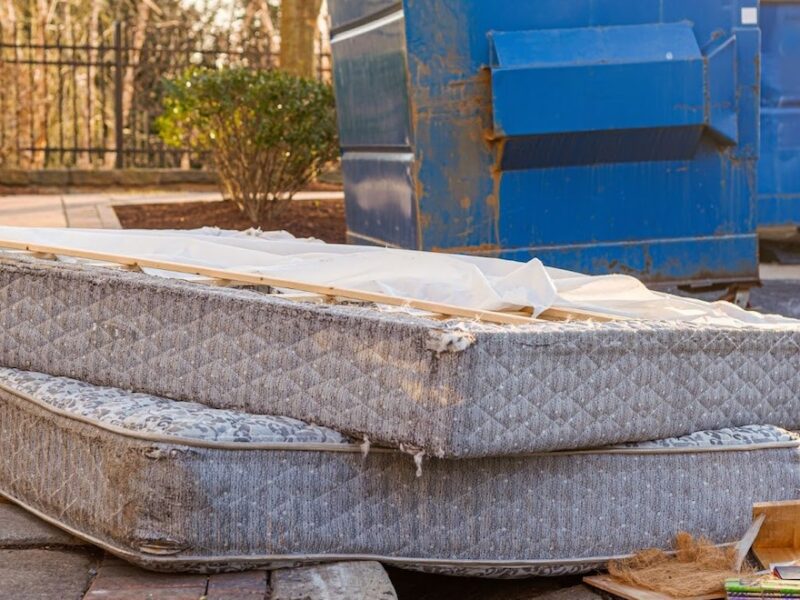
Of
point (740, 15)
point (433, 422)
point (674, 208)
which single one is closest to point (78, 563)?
point (433, 422)

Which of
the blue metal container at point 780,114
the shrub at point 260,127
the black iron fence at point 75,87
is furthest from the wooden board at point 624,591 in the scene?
the black iron fence at point 75,87

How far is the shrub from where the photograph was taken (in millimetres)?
7680

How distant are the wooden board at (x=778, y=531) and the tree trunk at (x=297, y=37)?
334 inches

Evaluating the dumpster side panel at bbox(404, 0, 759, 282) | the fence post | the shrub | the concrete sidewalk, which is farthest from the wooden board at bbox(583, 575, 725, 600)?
the fence post

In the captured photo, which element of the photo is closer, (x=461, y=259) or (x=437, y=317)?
(x=437, y=317)

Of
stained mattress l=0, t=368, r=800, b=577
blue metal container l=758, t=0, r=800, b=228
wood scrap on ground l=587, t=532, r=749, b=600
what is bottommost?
wood scrap on ground l=587, t=532, r=749, b=600

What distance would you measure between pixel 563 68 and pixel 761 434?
2295mm

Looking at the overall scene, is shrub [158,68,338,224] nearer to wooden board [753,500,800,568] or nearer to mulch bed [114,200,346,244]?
mulch bed [114,200,346,244]

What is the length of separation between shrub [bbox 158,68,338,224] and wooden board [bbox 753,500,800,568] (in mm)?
5516

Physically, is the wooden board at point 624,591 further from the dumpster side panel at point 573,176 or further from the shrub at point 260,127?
the shrub at point 260,127

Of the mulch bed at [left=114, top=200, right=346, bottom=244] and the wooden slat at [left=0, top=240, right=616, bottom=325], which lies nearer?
the wooden slat at [left=0, top=240, right=616, bottom=325]

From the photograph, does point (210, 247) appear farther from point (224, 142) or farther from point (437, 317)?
point (224, 142)

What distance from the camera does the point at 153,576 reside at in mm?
2350

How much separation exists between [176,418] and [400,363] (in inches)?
19.3
